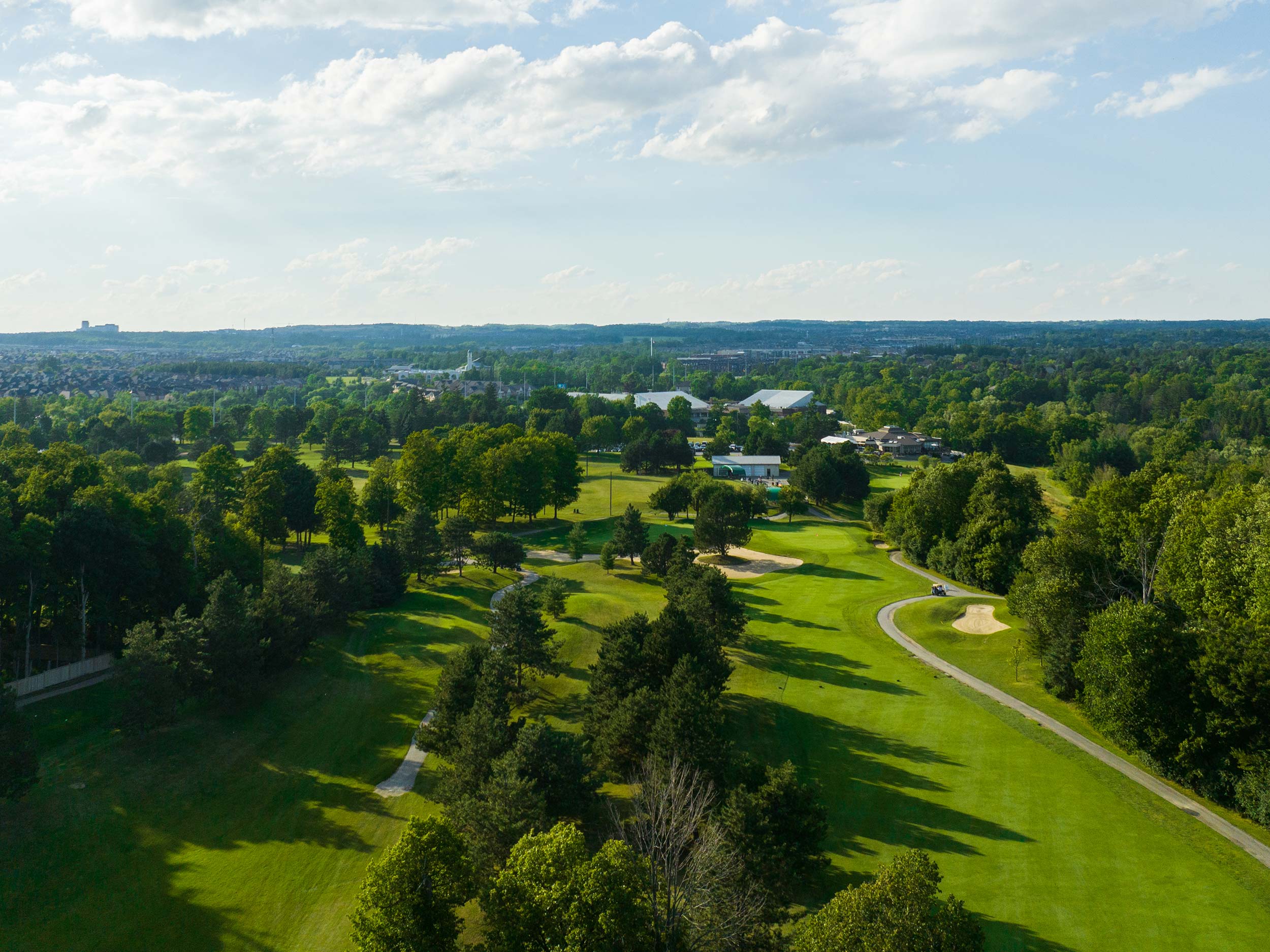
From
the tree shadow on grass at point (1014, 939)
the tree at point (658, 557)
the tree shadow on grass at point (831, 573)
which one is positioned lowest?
the tree shadow on grass at point (1014, 939)

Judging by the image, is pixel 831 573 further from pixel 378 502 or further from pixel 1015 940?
pixel 1015 940

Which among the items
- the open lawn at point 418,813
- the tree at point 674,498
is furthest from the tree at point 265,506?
the tree at point 674,498

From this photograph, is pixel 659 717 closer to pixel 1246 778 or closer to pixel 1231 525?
pixel 1246 778

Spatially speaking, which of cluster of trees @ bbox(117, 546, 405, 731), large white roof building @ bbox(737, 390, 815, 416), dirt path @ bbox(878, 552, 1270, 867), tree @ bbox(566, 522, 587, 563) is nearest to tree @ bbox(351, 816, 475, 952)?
cluster of trees @ bbox(117, 546, 405, 731)

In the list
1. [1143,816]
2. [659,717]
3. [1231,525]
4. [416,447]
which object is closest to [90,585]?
[659,717]

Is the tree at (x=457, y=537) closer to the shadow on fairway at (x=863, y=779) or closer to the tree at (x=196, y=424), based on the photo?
the shadow on fairway at (x=863, y=779)
